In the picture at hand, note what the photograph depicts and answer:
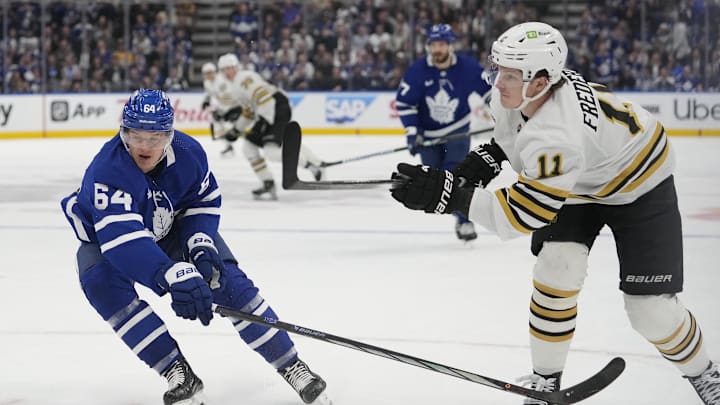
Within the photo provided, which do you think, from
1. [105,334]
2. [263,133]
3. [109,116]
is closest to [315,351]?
[105,334]

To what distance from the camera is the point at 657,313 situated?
252 centimetres

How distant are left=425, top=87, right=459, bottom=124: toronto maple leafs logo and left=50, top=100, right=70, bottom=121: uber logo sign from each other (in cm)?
742

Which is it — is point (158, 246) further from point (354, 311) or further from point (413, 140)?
point (413, 140)

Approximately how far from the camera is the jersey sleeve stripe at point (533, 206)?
2309 mm

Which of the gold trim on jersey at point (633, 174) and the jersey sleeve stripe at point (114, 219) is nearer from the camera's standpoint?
the jersey sleeve stripe at point (114, 219)

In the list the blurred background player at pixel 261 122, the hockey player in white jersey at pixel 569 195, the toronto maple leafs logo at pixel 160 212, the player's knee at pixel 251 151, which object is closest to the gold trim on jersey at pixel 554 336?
the hockey player in white jersey at pixel 569 195

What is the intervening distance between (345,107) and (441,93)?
6.98m

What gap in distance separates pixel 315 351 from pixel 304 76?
33.4 ft

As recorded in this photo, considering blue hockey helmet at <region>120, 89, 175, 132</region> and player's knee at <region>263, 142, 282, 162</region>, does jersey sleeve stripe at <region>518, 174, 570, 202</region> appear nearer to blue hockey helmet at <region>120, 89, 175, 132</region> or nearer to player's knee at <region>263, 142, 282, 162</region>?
blue hockey helmet at <region>120, 89, 175, 132</region>

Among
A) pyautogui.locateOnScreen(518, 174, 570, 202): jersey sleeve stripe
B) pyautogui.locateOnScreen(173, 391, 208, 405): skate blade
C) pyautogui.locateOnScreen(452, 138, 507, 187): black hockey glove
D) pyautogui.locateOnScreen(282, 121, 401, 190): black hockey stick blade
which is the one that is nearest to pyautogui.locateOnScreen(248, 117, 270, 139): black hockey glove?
pyautogui.locateOnScreen(282, 121, 401, 190): black hockey stick blade

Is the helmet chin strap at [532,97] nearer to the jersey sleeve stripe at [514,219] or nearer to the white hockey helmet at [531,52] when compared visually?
the white hockey helmet at [531,52]

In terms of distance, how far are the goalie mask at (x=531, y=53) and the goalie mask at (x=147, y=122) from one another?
0.78m

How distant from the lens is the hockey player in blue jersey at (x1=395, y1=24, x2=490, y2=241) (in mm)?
5895

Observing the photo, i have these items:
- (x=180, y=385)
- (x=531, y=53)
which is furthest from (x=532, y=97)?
(x=180, y=385)
